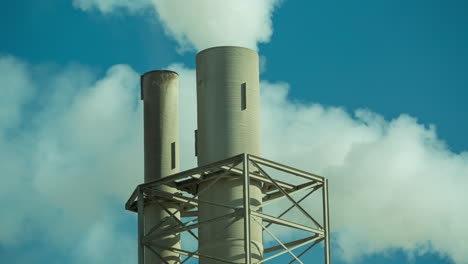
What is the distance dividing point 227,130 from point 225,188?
92.9 inches

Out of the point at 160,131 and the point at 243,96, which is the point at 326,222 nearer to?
the point at 243,96

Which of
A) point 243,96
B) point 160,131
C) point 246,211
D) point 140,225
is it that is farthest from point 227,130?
point 160,131

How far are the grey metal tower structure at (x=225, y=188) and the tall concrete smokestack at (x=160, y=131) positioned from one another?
15 cm

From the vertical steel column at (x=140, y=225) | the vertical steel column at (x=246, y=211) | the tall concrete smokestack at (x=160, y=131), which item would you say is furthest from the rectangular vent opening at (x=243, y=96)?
the tall concrete smokestack at (x=160, y=131)

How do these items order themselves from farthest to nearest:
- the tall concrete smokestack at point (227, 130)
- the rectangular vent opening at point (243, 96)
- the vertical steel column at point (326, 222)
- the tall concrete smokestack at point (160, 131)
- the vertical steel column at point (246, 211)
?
the tall concrete smokestack at point (160, 131) < the rectangular vent opening at point (243, 96) < the vertical steel column at point (326, 222) < the tall concrete smokestack at point (227, 130) < the vertical steel column at point (246, 211)

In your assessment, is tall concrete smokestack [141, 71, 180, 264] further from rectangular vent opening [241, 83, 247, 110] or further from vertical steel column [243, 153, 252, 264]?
vertical steel column [243, 153, 252, 264]

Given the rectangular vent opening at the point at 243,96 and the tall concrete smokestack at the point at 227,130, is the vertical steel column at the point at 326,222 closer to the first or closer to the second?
the tall concrete smokestack at the point at 227,130

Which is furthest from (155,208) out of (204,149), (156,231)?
(204,149)

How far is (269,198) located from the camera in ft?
182

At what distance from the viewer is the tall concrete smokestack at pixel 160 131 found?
57219mm

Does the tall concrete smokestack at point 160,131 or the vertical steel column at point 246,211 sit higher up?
the tall concrete smokestack at point 160,131

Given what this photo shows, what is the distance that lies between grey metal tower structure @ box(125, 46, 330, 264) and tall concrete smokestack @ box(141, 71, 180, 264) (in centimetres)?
15

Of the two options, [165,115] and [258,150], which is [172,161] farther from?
[258,150]

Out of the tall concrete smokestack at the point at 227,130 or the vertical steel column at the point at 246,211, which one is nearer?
the vertical steel column at the point at 246,211
